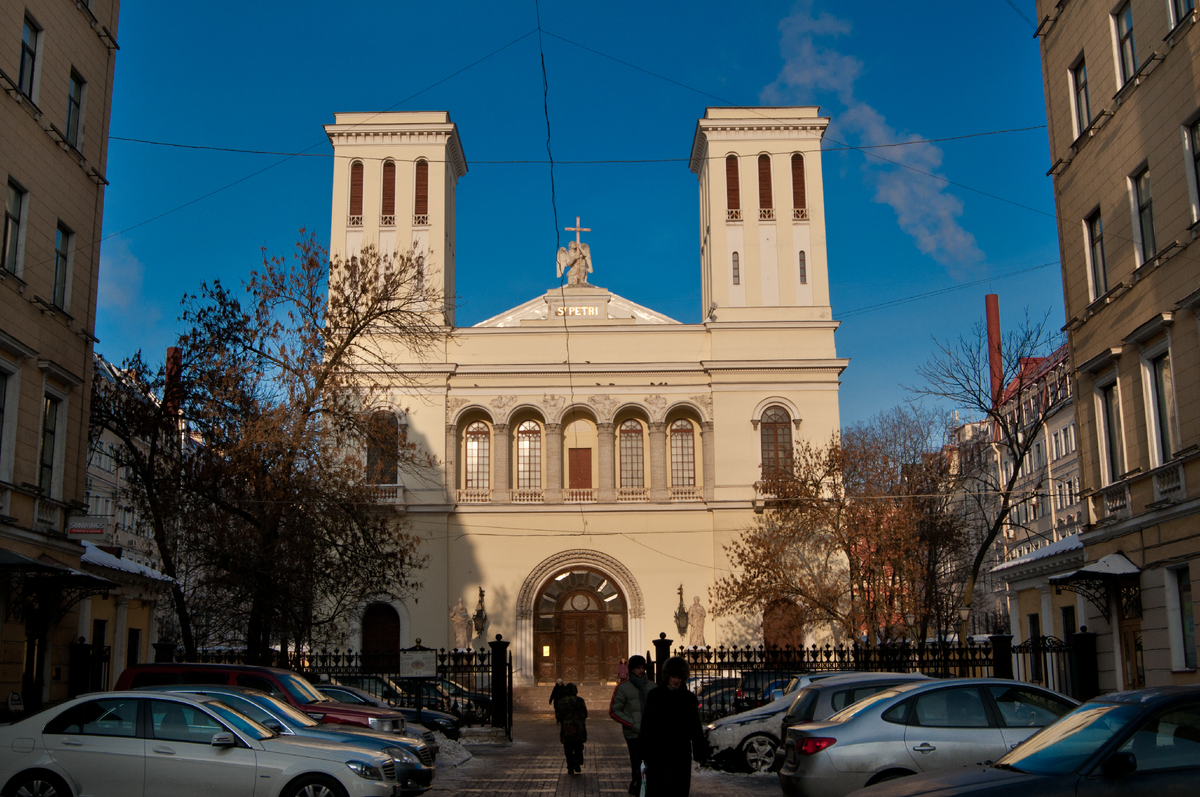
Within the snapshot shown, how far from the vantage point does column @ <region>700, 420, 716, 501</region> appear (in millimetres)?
40969

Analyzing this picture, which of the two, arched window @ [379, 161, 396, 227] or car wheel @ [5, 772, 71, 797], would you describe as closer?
car wheel @ [5, 772, 71, 797]

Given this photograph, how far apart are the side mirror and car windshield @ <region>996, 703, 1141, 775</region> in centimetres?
29

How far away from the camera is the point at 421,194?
1730 inches

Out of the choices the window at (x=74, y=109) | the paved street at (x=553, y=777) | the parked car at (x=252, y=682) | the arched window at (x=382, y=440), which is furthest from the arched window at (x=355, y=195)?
the parked car at (x=252, y=682)

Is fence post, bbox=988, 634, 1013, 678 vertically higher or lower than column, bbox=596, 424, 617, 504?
lower

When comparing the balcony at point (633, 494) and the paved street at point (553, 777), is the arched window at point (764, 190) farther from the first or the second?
the paved street at point (553, 777)

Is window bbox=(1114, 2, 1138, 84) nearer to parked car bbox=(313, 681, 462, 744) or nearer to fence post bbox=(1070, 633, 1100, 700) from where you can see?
fence post bbox=(1070, 633, 1100, 700)

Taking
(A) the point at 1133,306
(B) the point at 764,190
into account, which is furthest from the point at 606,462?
(A) the point at 1133,306

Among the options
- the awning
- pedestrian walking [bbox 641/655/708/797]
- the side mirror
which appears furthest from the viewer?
the awning

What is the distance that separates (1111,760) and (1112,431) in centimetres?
1457

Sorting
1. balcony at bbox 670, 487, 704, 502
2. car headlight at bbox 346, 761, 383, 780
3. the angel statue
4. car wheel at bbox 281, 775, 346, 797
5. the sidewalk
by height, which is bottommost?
the sidewalk

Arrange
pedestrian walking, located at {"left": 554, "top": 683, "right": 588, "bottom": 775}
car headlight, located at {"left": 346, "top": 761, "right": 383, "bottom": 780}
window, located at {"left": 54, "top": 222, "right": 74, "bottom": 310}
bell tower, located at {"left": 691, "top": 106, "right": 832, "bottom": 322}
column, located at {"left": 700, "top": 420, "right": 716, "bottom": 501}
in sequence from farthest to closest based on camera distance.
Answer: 1. bell tower, located at {"left": 691, "top": 106, "right": 832, "bottom": 322}
2. column, located at {"left": 700, "top": 420, "right": 716, "bottom": 501}
3. window, located at {"left": 54, "top": 222, "right": 74, "bottom": 310}
4. pedestrian walking, located at {"left": 554, "top": 683, "right": 588, "bottom": 775}
5. car headlight, located at {"left": 346, "top": 761, "right": 383, "bottom": 780}

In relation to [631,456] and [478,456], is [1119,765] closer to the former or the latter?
[631,456]

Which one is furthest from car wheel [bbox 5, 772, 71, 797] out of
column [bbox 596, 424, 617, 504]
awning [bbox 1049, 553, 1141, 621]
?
column [bbox 596, 424, 617, 504]
